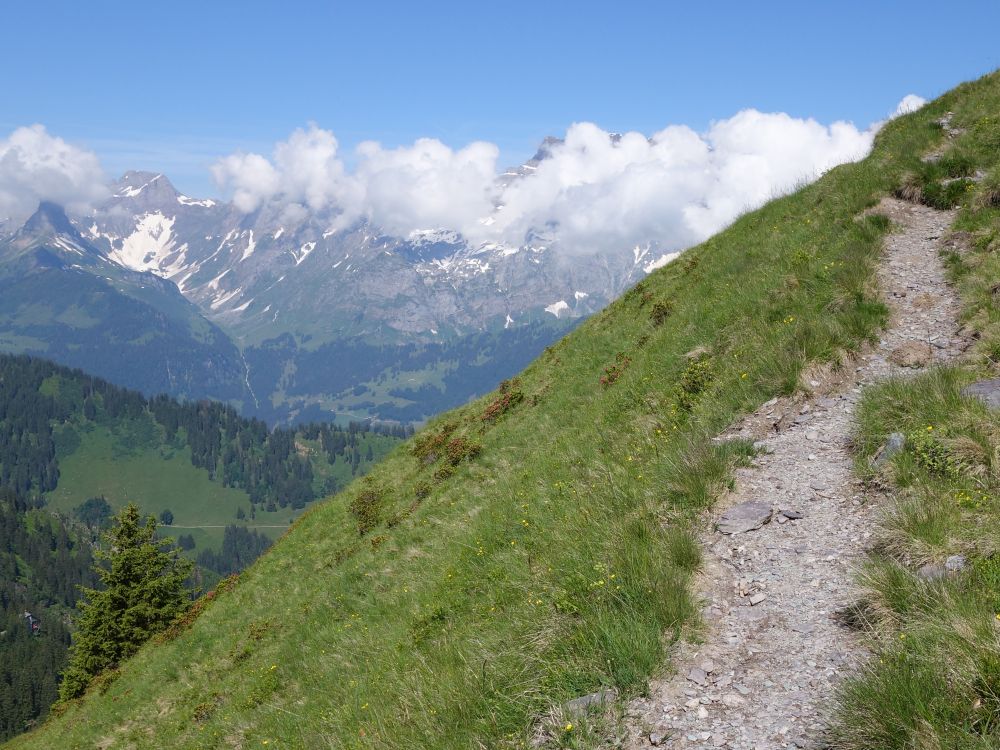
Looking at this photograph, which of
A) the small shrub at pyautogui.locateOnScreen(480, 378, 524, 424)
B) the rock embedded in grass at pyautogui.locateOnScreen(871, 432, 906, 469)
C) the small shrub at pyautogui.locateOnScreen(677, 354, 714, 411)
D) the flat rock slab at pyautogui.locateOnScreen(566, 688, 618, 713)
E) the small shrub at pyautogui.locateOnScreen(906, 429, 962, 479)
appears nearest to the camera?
the flat rock slab at pyautogui.locateOnScreen(566, 688, 618, 713)

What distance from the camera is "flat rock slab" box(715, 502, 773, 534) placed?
365 inches

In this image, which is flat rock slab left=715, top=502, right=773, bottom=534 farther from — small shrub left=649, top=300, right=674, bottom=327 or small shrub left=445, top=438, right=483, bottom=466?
small shrub left=445, top=438, right=483, bottom=466

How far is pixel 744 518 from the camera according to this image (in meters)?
9.47

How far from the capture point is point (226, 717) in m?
16.1

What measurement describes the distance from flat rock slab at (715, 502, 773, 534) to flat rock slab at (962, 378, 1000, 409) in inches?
152

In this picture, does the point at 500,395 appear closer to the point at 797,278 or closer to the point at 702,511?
the point at 797,278

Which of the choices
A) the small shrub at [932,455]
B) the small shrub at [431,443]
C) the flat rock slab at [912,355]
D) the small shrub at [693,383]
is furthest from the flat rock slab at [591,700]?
the small shrub at [431,443]

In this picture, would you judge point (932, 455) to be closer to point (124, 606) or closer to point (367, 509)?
point (367, 509)

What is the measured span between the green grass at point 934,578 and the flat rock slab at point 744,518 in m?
1.69

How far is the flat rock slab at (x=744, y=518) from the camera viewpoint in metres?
9.27

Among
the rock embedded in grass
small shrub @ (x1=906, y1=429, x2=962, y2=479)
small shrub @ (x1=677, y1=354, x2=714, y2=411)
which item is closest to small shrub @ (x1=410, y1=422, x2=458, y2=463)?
small shrub @ (x1=677, y1=354, x2=714, y2=411)

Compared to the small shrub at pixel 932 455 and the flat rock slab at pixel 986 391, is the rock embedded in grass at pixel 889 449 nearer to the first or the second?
the small shrub at pixel 932 455

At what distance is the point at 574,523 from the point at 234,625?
731 inches

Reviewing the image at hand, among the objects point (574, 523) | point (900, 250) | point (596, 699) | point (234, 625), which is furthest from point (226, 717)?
point (900, 250)
